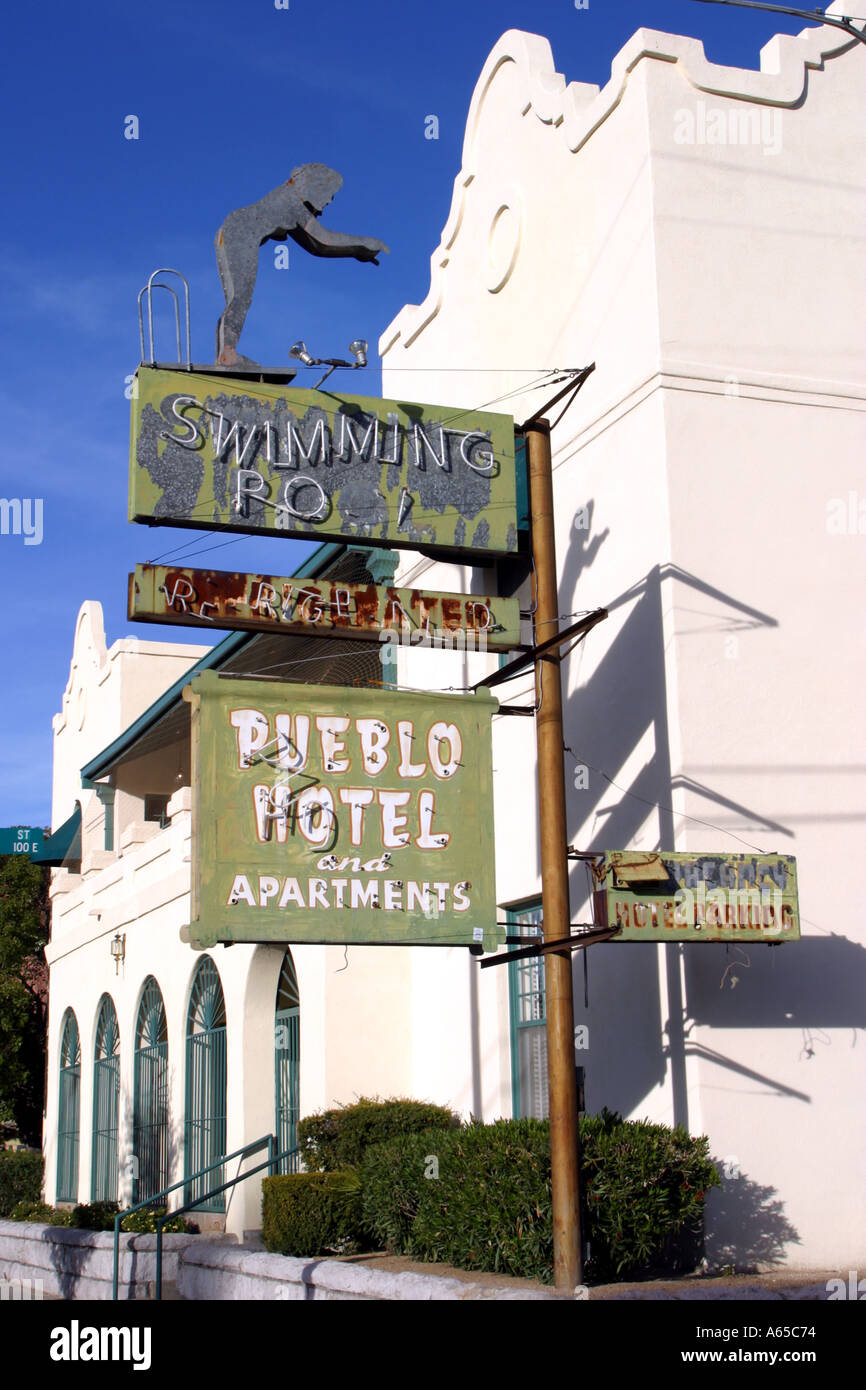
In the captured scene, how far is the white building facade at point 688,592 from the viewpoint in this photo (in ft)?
40.4

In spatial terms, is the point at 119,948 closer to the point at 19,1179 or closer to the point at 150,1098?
the point at 150,1098

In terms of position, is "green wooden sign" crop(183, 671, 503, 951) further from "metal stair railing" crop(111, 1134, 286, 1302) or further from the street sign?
the street sign

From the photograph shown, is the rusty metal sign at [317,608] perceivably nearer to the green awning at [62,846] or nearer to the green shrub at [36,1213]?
the green shrub at [36,1213]

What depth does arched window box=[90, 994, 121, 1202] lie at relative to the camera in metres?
24.7

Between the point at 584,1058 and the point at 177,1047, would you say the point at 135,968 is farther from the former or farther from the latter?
the point at 584,1058

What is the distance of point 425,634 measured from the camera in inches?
444

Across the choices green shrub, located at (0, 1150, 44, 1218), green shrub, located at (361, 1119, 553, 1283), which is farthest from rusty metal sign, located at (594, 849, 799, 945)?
green shrub, located at (0, 1150, 44, 1218)

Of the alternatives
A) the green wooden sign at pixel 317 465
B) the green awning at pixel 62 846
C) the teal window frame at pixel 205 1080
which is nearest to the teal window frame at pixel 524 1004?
the green wooden sign at pixel 317 465

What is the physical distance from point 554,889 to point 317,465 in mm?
3646

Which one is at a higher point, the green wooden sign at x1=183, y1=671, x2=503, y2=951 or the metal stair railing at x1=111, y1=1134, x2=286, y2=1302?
the green wooden sign at x1=183, y1=671, x2=503, y2=951

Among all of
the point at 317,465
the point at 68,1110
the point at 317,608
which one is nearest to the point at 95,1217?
the point at 68,1110

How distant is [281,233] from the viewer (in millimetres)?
12609

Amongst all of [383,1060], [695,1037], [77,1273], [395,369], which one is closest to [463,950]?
[383,1060]

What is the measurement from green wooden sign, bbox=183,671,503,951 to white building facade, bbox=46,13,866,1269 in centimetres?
180
